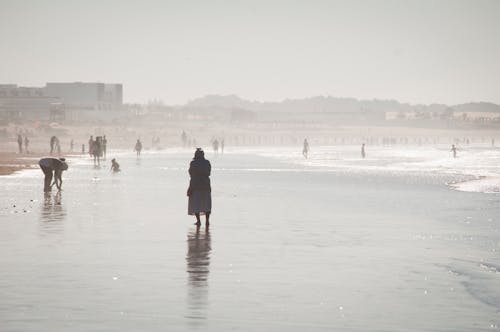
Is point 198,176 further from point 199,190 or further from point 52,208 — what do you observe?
point 52,208

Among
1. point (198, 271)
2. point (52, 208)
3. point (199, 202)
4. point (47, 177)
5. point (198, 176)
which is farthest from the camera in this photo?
point (47, 177)

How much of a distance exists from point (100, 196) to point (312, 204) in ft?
23.9

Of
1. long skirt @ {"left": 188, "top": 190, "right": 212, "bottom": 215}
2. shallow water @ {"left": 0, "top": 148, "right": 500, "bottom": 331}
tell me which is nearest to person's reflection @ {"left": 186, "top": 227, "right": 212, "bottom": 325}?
shallow water @ {"left": 0, "top": 148, "right": 500, "bottom": 331}

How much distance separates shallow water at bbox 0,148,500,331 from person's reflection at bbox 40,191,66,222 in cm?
5

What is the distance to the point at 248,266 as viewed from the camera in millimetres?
15336

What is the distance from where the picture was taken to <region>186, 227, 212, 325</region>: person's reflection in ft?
37.8

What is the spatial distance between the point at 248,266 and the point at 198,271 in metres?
1.02

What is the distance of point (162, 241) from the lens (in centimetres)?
1889

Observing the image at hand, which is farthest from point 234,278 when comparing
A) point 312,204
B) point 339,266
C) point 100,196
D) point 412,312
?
point 100,196

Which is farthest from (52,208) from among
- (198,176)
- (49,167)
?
(198,176)

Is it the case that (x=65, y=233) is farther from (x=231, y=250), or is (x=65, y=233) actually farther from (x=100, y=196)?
(x=100, y=196)

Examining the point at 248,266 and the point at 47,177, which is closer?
the point at 248,266

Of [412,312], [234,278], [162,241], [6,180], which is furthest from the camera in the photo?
[6,180]

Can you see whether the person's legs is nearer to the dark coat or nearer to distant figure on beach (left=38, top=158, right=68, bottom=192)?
distant figure on beach (left=38, top=158, right=68, bottom=192)
